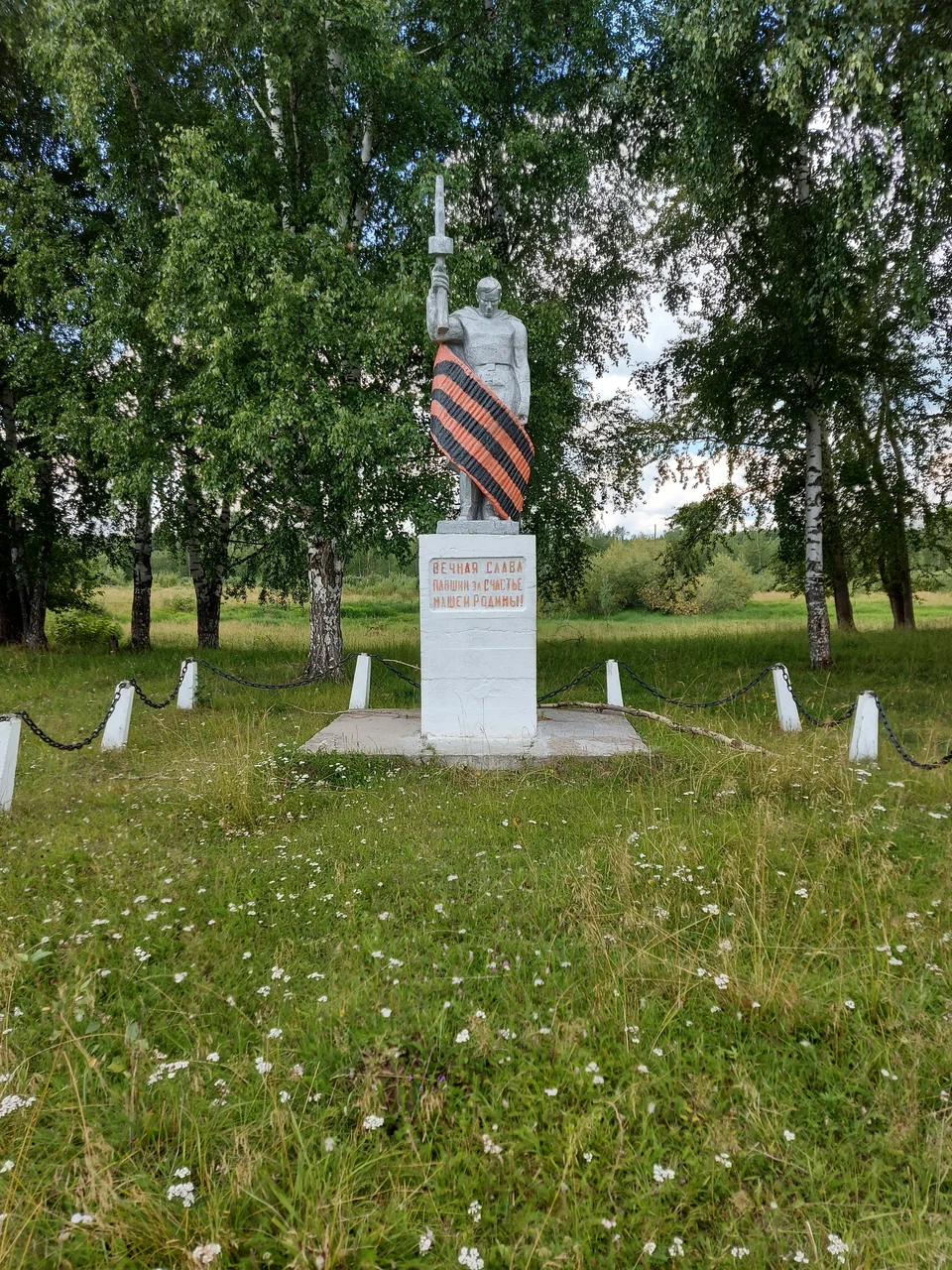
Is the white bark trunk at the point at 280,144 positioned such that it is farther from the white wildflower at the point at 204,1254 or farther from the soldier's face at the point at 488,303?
the white wildflower at the point at 204,1254

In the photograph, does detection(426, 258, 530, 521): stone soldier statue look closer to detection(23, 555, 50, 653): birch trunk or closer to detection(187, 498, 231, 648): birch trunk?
detection(187, 498, 231, 648): birch trunk

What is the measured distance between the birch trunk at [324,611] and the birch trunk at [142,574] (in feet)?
11.0

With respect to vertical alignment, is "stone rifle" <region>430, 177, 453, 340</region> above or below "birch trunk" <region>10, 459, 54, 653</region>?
above

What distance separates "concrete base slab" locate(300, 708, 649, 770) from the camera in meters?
5.90

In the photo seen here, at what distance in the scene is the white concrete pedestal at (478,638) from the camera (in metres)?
6.27

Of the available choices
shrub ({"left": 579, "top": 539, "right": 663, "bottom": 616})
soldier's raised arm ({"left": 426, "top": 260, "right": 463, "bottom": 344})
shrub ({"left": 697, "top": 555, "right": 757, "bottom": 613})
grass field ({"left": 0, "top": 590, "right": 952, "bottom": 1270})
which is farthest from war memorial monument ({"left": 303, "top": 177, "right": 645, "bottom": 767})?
shrub ({"left": 697, "top": 555, "right": 757, "bottom": 613})

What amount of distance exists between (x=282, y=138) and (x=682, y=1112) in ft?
39.2

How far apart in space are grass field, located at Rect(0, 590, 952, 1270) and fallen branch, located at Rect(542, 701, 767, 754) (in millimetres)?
Answer: 690

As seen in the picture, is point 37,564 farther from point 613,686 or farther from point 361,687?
point 613,686

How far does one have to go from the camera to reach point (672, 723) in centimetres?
689

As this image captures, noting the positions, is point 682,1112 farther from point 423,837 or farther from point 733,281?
point 733,281

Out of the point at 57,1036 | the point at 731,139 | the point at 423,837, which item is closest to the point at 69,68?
the point at 731,139

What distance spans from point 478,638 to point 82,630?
13.4 m

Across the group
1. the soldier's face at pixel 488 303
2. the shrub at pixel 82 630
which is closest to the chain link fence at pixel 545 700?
the soldier's face at pixel 488 303
